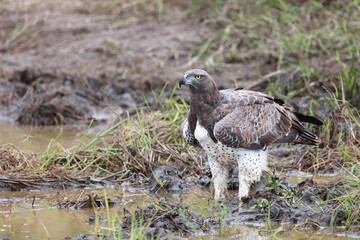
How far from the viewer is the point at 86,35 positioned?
39.0 ft

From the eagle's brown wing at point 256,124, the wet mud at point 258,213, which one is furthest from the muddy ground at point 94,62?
the wet mud at point 258,213

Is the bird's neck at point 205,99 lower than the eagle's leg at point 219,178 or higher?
higher

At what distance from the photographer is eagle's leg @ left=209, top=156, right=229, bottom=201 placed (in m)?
6.00

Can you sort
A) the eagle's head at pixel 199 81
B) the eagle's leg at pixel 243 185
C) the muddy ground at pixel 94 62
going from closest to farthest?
the eagle's head at pixel 199 81 → the eagle's leg at pixel 243 185 → the muddy ground at pixel 94 62

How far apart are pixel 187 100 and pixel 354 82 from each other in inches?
92.0

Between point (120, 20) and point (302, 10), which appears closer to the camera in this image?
point (302, 10)

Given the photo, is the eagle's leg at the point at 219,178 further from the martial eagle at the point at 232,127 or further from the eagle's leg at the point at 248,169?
the eagle's leg at the point at 248,169

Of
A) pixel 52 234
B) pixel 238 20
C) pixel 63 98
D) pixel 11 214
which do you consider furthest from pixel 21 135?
pixel 238 20

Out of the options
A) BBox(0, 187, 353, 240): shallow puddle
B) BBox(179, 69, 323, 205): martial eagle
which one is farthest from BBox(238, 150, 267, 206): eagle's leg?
BBox(0, 187, 353, 240): shallow puddle

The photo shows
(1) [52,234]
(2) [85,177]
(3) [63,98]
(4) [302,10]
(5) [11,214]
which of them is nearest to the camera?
(1) [52,234]

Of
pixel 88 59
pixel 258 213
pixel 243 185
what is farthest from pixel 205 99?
pixel 88 59

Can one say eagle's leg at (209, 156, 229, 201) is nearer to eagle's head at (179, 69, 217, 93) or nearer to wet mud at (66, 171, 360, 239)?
wet mud at (66, 171, 360, 239)

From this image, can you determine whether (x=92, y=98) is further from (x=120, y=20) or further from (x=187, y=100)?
(x=120, y=20)

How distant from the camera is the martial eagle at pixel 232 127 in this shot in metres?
5.70
